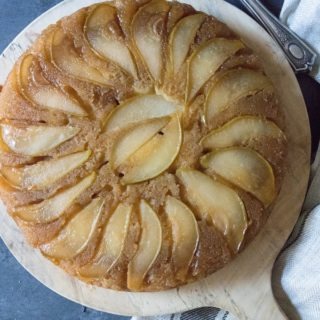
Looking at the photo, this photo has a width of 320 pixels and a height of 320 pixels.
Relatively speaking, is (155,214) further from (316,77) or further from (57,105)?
(316,77)

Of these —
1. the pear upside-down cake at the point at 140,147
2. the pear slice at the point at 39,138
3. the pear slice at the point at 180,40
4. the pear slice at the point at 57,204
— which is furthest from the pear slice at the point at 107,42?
the pear slice at the point at 57,204

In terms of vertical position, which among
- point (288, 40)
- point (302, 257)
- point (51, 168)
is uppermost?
point (288, 40)

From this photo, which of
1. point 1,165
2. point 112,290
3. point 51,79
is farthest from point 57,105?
point 112,290

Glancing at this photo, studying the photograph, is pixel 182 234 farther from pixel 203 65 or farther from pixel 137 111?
pixel 203 65

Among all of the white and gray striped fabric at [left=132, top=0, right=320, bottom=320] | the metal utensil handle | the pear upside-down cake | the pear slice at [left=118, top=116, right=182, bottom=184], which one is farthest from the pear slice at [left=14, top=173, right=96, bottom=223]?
the metal utensil handle

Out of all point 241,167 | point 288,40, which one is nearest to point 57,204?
point 241,167
